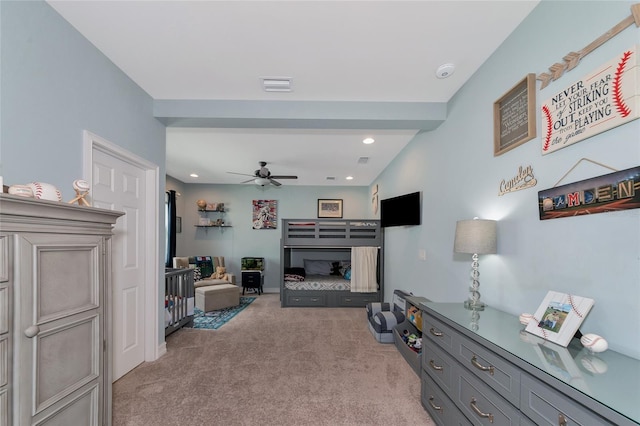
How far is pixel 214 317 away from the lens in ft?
14.4

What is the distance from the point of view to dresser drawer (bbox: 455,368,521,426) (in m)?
1.22

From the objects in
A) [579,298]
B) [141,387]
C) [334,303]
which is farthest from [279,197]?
[579,298]

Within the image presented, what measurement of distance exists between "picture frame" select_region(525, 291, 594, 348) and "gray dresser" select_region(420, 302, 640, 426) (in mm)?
43

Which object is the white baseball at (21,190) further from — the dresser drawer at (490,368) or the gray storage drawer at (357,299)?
the gray storage drawer at (357,299)

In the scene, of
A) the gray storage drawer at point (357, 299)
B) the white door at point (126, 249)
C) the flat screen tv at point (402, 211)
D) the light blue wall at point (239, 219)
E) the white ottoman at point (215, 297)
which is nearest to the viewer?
the white door at point (126, 249)

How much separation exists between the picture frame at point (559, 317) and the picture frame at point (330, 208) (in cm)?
568

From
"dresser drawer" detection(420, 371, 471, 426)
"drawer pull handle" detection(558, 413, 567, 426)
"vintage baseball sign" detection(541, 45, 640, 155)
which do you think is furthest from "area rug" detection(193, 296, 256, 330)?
"vintage baseball sign" detection(541, 45, 640, 155)

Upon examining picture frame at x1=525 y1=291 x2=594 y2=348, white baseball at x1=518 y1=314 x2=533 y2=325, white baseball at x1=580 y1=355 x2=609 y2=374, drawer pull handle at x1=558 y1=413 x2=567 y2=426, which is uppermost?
picture frame at x1=525 y1=291 x2=594 y2=348

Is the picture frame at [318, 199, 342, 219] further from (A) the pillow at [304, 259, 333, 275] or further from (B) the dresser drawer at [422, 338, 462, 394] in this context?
(B) the dresser drawer at [422, 338, 462, 394]

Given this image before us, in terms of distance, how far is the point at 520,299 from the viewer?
170cm

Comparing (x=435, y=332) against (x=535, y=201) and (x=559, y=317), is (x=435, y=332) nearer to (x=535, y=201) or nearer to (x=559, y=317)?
(x=559, y=317)

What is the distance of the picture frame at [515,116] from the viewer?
63.6 inches

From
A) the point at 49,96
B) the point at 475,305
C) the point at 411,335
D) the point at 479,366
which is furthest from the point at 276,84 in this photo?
the point at 411,335

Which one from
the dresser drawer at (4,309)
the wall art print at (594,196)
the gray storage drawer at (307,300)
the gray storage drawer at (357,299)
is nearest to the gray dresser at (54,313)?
the dresser drawer at (4,309)
